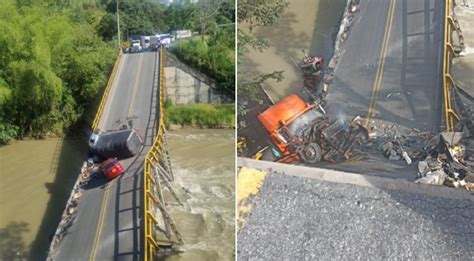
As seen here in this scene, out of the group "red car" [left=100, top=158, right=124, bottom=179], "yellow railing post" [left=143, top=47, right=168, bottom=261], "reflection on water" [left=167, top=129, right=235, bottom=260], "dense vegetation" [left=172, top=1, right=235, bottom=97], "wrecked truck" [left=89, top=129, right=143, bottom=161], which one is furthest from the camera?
"dense vegetation" [left=172, top=1, right=235, bottom=97]

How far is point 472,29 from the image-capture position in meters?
9.65

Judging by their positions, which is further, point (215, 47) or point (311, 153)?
point (215, 47)

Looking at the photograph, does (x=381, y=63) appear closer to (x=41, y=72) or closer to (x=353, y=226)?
(x=353, y=226)

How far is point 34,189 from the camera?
12109 millimetres

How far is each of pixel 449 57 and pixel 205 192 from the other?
19.8 ft

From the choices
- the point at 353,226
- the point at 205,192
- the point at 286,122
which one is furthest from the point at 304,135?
the point at 205,192

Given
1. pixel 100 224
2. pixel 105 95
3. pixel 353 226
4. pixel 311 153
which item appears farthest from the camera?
pixel 105 95

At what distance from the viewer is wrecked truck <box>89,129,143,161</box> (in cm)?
1141

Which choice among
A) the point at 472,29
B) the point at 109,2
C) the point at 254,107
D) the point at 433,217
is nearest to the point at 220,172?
the point at 254,107

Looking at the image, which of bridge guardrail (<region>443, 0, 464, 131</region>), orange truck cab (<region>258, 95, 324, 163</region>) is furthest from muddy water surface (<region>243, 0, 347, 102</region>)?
bridge guardrail (<region>443, 0, 464, 131</region>)

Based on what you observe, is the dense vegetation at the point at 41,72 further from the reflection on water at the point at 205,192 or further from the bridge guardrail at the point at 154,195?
the bridge guardrail at the point at 154,195

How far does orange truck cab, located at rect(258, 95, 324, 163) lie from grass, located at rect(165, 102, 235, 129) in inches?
351

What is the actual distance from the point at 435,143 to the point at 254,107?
9.16 ft

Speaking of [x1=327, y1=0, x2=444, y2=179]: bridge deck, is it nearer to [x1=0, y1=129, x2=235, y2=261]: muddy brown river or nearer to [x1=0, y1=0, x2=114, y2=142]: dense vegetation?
[x1=0, y1=129, x2=235, y2=261]: muddy brown river
